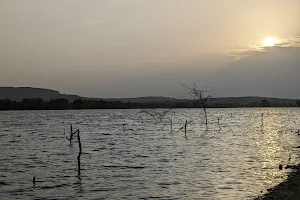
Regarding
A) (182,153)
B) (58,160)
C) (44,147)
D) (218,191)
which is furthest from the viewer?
(44,147)

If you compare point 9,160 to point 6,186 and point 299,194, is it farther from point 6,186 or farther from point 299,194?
point 299,194

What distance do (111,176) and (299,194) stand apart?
46.4ft

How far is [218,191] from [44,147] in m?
33.0

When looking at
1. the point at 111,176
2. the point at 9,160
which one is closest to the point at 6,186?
the point at 111,176

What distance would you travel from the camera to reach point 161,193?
21156 mm

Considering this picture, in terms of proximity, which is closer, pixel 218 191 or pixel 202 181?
pixel 218 191

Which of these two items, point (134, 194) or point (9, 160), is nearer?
point (134, 194)

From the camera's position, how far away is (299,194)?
51.2 feet

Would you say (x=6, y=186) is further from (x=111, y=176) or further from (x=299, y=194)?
(x=299, y=194)

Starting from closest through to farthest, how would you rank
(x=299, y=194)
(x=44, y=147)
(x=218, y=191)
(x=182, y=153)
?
(x=299, y=194), (x=218, y=191), (x=182, y=153), (x=44, y=147)

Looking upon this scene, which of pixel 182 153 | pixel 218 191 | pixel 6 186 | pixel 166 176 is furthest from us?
pixel 182 153

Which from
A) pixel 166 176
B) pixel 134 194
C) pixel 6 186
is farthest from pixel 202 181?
pixel 6 186

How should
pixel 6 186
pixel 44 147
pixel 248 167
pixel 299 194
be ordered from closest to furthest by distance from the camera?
pixel 299 194 < pixel 6 186 < pixel 248 167 < pixel 44 147

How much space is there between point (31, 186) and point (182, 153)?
2042 cm
